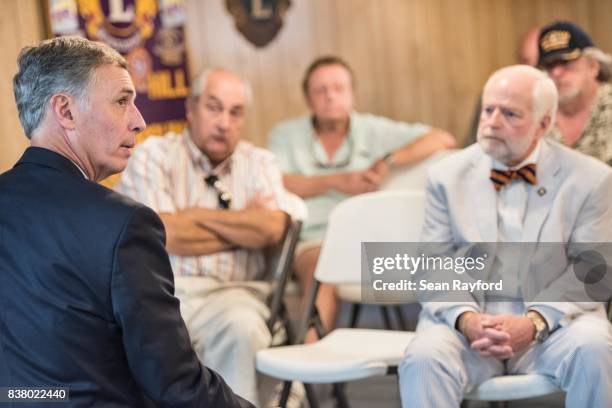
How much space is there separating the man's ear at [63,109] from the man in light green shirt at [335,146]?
296cm

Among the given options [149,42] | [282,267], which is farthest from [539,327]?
[149,42]

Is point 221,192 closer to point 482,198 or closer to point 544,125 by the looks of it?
point 482,198

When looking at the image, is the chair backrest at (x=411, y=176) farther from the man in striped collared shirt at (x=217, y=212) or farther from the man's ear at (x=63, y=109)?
the man's ear at (x=63, y=109)

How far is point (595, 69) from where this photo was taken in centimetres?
423

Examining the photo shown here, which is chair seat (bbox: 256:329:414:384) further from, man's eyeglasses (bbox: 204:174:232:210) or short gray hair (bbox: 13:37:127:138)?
short gray hair (bbox: 13:37:127:138)

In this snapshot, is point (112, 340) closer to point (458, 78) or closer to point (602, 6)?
point (458, 78)

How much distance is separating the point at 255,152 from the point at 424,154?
4.21 feet

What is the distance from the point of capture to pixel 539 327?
2.93 meters

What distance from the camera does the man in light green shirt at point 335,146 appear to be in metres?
5.02

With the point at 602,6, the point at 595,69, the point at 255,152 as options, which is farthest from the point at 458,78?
the point at 255,152

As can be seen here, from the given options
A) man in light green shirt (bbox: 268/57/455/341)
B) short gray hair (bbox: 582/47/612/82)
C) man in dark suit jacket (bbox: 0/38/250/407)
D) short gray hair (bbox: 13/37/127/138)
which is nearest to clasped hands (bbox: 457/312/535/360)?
man in dark suit jacket (bbox: 0/38/250/407)

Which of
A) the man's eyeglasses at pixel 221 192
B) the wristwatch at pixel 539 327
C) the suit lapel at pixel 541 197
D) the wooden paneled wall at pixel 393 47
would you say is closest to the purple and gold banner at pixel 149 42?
the man's eyeglasses at pixel 221 192

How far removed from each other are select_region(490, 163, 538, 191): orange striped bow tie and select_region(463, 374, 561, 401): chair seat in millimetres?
664

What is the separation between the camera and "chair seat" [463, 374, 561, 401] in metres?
2.84
